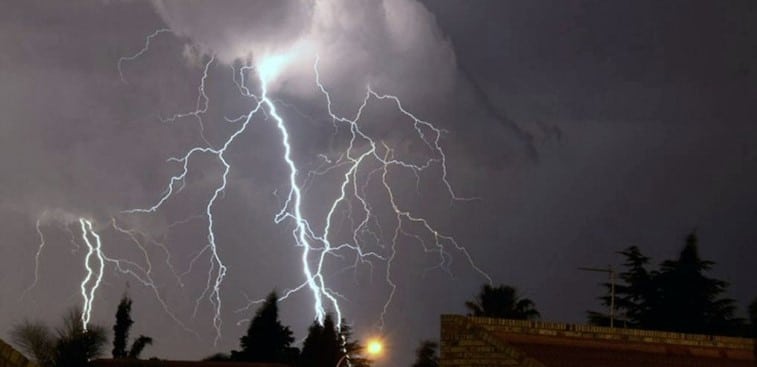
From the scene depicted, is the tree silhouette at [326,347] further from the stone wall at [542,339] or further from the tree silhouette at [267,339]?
the stone wall at [542,339]

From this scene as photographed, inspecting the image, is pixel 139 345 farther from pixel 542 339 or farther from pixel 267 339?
pixel 542 339

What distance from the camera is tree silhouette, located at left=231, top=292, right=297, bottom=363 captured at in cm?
4197

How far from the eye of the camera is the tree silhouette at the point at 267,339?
138 feet

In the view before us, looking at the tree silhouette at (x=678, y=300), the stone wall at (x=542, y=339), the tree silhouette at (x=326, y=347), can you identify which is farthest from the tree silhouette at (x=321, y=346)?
the stone wall at (x=542, y=339)

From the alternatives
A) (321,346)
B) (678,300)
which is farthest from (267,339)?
(678,300)

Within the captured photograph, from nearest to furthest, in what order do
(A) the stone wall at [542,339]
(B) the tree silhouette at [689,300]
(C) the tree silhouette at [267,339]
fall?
(A) the stone wall at [542,339], (B) the tree silhouette at [689,300], (C) the tree silhouette at [267,339]

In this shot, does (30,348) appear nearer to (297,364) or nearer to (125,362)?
(125,362)

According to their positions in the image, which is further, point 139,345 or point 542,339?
point 139,345

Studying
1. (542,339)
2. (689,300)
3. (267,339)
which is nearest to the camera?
(542,339)

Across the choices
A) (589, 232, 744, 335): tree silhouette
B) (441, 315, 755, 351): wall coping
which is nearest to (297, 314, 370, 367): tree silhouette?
(589, 232, 744, 335): tree silhouette

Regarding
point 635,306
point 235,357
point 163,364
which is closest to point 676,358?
point 163,364

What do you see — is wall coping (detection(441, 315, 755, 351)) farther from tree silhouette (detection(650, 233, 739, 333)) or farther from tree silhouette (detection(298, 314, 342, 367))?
tree silhouette (detection(298, 314, 342, 367))

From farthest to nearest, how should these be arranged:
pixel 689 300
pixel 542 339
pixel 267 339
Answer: pixel 267 339 < pixel 689 300 < pixel 542 339

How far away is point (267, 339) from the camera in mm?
42906
